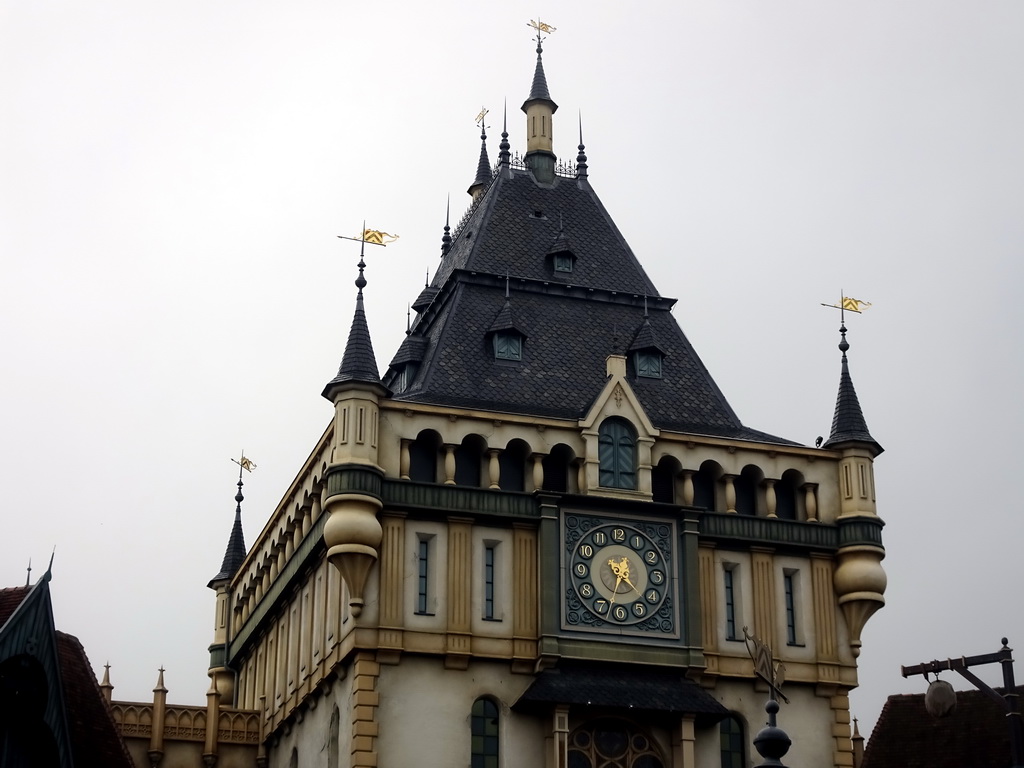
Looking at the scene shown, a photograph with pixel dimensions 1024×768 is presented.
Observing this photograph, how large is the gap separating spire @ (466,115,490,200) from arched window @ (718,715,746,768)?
25235 millimetres

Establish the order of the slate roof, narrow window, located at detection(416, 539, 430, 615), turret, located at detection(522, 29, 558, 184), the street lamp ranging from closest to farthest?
the street lamp
narrow window, located at detection(416, 539, 430, 615)
the slate roof
turret, located at detection(522, 29, 558, 184)

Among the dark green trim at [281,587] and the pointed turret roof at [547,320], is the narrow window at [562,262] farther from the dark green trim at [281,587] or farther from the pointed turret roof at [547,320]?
the dark green trim at [281,587]

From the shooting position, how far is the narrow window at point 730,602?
56.3 meters

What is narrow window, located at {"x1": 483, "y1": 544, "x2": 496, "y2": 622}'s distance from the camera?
177 ft

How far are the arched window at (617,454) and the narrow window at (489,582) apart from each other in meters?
4.11

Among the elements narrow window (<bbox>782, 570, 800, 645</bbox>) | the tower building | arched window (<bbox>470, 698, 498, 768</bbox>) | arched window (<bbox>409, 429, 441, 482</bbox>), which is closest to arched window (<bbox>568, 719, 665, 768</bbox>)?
the tower building

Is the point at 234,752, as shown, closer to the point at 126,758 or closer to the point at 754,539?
the point at 126,758

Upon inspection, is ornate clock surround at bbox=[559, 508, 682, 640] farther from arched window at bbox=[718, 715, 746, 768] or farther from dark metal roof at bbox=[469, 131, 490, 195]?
dark metal roof at bbox=[469, 131, 490, 195]

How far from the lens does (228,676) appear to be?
74562 millimetres

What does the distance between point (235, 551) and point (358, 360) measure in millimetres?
26150

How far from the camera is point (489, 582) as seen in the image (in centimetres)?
5438

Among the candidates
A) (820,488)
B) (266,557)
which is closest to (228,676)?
(266,557)

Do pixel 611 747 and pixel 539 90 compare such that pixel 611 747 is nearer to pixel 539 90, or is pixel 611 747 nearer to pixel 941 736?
pixel 941 736

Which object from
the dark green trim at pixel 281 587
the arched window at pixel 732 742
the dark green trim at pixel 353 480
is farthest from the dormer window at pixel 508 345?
the arched window at pixel 732 742
